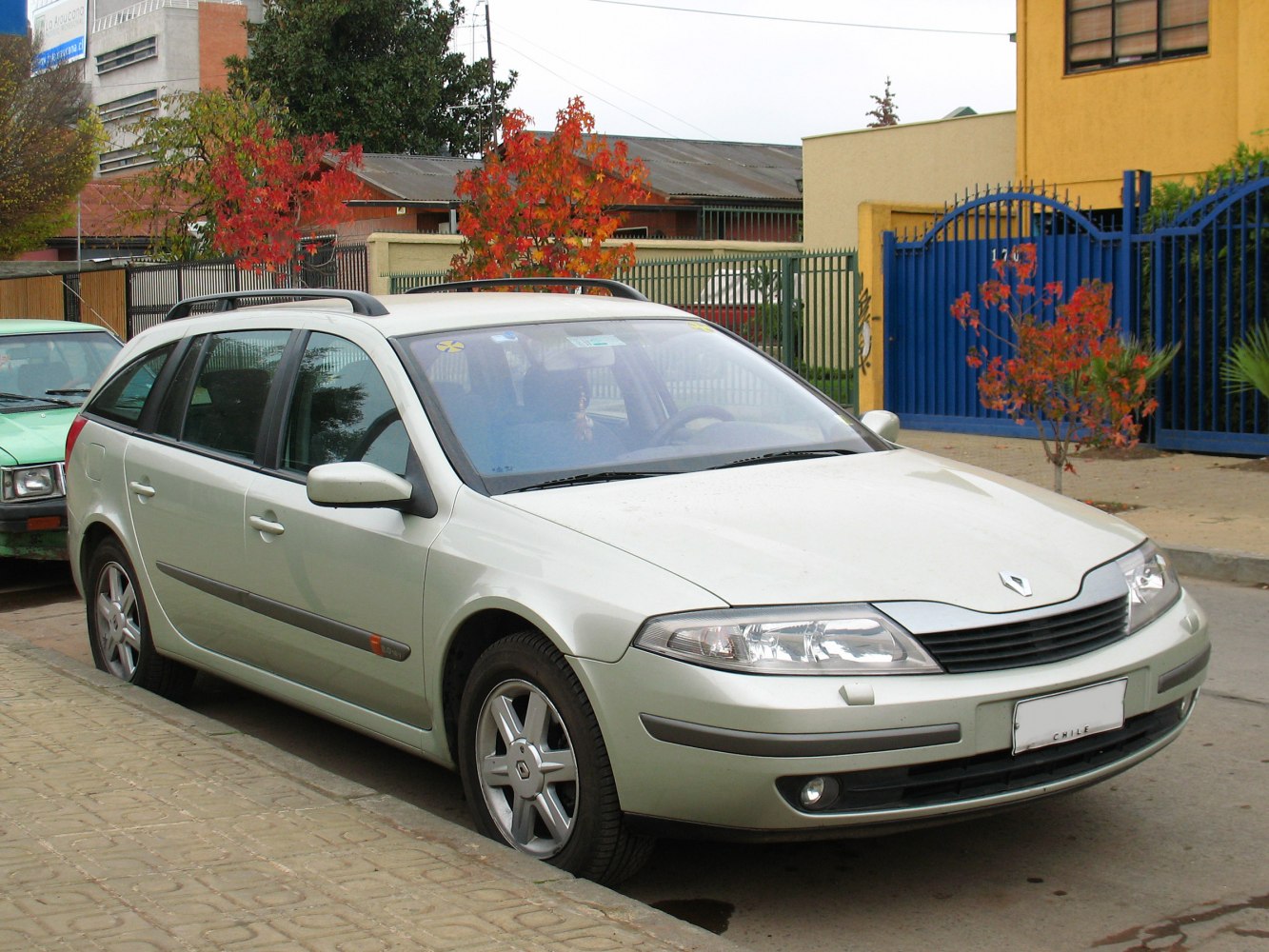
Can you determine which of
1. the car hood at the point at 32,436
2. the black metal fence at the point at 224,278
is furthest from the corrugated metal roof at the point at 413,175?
the car hood at the point at 32,436

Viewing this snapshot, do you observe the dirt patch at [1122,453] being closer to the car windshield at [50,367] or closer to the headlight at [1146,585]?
the car windshield at [50,367]

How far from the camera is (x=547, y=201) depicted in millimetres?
14703

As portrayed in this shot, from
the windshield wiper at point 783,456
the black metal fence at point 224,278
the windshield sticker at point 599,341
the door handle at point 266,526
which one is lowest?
the door handle at point 266,526

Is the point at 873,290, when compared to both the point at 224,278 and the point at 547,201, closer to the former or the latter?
the point at 547,201

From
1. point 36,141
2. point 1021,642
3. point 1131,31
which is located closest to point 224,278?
point 1131,31

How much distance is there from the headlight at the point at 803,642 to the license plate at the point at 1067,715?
29 cm

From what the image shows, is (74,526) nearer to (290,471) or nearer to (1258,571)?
(290,471)

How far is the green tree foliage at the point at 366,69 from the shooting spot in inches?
2008

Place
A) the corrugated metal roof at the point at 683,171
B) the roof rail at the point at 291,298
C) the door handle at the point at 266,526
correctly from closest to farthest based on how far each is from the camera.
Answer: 1. the door handle at the point at 266,526
2. the roof rail at the point at 291,298
3. the corrugated metal roof at the point at 683,171

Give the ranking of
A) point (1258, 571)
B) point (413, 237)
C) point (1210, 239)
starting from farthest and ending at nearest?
point (413, 237) → point (1210, 239) → point (1258, 571)

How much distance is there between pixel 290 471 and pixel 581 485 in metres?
1.29

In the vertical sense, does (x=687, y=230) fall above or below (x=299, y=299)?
above

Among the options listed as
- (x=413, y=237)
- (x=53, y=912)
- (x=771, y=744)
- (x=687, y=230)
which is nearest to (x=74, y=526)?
(x=53, y=912)

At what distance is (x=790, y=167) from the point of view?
4988 cm
